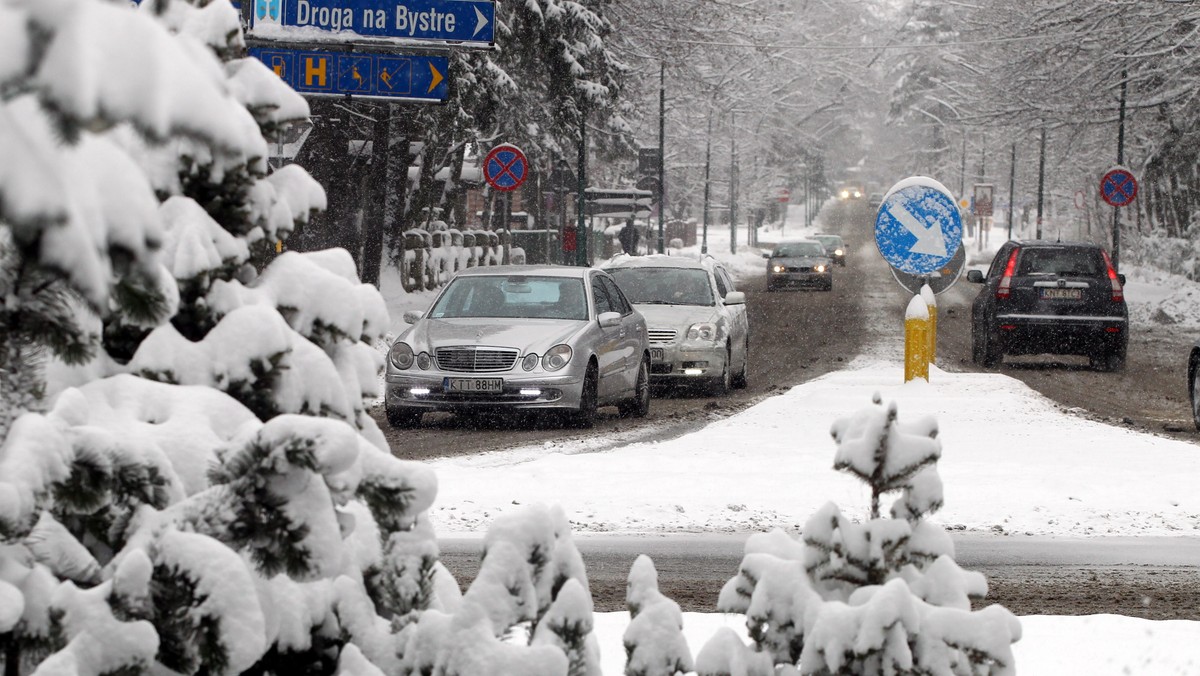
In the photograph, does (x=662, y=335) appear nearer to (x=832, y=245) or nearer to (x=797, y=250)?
(x=797, y=250)

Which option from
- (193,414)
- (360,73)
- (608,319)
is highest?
(360,73)

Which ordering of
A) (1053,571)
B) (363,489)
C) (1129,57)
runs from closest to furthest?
(363,489) < (1053,571) < (1129,57)

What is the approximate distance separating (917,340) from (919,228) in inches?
71.1

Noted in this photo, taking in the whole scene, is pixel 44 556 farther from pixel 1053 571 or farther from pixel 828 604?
pixel 1053 571

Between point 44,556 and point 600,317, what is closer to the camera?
point 44,556

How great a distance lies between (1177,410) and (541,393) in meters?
7.65

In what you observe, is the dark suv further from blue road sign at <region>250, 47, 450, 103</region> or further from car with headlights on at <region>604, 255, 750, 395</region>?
blue road sign at <region>250, 47, 450, 103</region>

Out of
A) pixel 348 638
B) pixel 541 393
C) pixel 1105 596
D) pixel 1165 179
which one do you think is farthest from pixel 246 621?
pixel 1165 179

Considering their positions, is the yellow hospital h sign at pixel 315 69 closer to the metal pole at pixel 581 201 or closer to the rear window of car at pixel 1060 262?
the rear window of car at pixel 1060 262

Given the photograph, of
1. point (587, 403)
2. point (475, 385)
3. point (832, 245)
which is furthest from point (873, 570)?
point (832, 245)

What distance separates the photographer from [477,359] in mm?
15047

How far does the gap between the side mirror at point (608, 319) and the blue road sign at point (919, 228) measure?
8.68 feet

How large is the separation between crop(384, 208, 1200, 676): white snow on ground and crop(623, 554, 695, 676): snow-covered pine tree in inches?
100

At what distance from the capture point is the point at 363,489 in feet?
8.20
